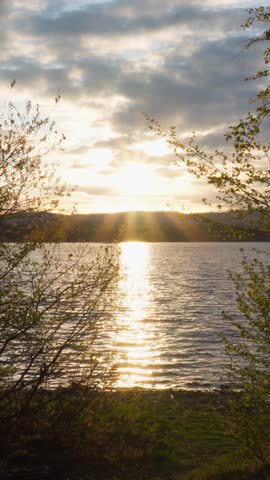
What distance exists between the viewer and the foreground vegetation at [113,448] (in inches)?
552

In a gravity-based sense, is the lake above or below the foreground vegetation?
below

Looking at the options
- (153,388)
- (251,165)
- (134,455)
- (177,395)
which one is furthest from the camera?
(153,388)

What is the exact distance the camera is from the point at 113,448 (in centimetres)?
1611

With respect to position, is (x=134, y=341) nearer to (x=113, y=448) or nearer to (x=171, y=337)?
(x=171, y=337)

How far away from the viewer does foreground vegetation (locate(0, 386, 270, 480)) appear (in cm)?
1402

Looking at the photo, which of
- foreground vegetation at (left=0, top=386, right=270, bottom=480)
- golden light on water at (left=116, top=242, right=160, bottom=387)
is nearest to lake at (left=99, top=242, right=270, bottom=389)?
golden light on water at (left=116, top=242, right=160, bottom=387)

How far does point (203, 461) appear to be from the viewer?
654 inches

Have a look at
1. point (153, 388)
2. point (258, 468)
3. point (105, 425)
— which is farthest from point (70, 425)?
point (153, 388)

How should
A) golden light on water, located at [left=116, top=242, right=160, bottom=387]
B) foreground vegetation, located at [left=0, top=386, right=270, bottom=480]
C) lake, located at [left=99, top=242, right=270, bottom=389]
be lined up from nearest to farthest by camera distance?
foreground vegetation, located at [left=0, top=386, right=270, bottom=480], lake, located at [left=99, top=242, right=270, bottom=389], golden light on water, located at [left=116, top=242, right=160, bottom=387]

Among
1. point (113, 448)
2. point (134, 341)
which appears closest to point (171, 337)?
point (134, 341)

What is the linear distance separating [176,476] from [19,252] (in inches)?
304

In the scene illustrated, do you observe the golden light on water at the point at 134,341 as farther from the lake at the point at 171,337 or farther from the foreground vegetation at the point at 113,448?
the foreground vegetation at the point at 113,448

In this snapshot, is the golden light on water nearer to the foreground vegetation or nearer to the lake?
the lake

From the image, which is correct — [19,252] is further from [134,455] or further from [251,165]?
[134,455]
